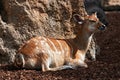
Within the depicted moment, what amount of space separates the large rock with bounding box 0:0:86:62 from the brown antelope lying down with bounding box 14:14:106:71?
0.40 metres

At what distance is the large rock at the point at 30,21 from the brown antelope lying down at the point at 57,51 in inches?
15.9

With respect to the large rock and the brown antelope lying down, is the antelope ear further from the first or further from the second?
the large rock

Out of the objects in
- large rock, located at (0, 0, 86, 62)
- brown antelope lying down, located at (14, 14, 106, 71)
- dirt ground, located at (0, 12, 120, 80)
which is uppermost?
large rock, located at (0, 0, 86, 62)

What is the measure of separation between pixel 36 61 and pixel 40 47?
12.1 inches

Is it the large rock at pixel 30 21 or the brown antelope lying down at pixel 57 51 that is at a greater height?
the large rock at pixel 30 21

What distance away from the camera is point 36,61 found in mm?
8711

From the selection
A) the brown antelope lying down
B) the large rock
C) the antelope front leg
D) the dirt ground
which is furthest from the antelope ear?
the dirt ground

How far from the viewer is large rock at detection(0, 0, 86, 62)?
951 cm

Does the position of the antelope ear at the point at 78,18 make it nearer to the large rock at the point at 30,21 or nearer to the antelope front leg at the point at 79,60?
the large rock at the point at 30,21

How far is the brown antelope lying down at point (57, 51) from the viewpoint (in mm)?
8711

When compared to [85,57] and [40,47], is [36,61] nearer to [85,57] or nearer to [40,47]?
[40,47]

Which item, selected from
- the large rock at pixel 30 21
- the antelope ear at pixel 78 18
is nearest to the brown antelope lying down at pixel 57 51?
the antelope ear at pixel 78 18

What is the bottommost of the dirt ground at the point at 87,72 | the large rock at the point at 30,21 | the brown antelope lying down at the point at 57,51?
the dirt ground at the point at 87,72

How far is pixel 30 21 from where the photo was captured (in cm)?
963
